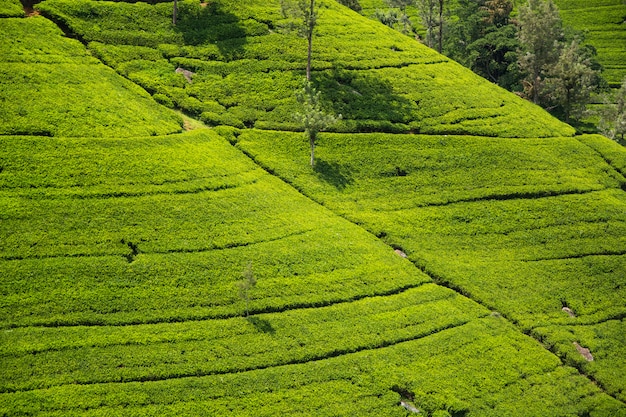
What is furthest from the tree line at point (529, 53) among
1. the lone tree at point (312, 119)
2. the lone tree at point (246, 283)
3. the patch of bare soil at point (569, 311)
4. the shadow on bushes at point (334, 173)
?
the lone tree at point (246, 283)

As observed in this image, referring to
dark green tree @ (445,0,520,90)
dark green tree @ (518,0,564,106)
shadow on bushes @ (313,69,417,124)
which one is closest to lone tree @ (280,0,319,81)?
shadow on bushes @ (313,69,417,124)

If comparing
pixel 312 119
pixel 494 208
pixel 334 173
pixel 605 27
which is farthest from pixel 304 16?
pixel 605 27

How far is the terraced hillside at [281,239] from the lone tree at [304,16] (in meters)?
2.76

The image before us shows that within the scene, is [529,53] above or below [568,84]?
above

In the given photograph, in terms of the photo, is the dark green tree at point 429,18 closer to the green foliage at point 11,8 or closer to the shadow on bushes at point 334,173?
the shadow on bushes at point 334,173

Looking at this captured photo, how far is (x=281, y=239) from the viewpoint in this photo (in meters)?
Result: 67.1

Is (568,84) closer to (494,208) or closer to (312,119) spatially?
(494,208)

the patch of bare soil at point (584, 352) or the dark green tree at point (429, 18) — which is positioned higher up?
the dark green tree at point (429, 18)

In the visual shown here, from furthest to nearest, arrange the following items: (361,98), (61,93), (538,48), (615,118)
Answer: (538,48)
(615,118)
(361,98)
(61,93)

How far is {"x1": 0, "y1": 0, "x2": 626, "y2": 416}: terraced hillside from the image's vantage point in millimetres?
53438

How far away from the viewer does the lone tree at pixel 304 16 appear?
300ft

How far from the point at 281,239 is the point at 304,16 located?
39171mm

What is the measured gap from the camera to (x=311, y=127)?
7862 centimetres

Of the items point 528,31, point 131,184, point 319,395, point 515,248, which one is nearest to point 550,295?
point 515,248
